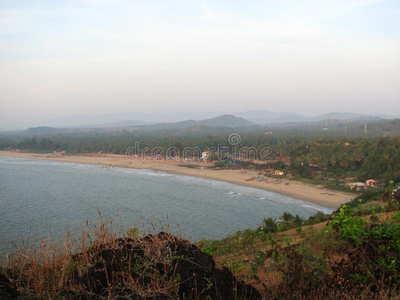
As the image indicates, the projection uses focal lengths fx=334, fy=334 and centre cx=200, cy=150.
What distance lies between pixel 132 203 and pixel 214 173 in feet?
51.0

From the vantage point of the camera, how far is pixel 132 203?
21.2 meters

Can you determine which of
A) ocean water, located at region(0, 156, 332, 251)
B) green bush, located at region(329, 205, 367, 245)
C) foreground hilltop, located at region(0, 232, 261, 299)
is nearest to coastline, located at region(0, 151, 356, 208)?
ocean water, located at region(0, 156, 332, 251)

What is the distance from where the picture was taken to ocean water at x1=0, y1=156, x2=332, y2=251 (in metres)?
15.3

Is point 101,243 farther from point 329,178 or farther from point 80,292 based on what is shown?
point 329,178

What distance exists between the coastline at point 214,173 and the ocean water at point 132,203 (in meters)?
1.47

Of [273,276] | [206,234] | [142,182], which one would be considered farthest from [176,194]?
[273,276]

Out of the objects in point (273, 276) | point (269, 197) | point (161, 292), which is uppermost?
point (161, 292)

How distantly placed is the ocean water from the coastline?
1.47 metres

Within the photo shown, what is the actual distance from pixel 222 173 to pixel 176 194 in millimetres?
11599

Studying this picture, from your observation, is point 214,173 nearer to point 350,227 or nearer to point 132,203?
point 132,203

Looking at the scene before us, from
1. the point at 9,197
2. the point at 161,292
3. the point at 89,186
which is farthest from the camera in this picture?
the point at 89,186

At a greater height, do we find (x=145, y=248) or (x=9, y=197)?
(x=145, y=248)

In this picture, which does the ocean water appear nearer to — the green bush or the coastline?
the coastline

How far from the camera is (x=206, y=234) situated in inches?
596
